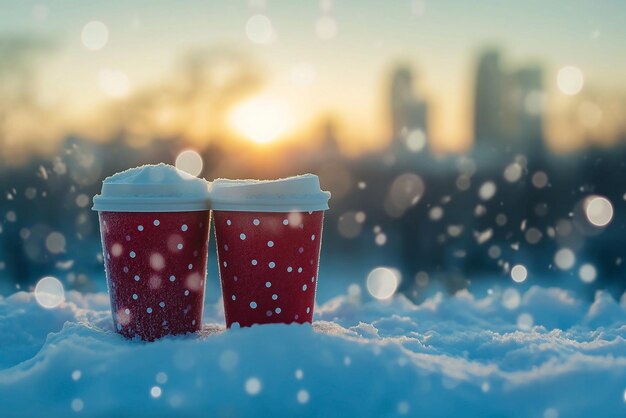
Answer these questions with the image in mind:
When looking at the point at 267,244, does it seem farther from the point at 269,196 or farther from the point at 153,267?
the point at 153,267

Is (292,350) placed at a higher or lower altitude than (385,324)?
higher

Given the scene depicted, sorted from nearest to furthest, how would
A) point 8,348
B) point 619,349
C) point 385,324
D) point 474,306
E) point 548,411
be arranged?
point 548,411
point 619,349
point 8,348
point 385,324
point 474,306

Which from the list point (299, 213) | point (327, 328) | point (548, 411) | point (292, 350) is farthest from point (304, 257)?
point (548, 411)

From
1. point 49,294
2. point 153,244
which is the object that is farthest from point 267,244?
point 49,294

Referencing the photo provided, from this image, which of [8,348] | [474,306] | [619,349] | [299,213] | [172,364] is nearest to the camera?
[172,364]

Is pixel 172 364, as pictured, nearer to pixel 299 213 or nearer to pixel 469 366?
pixel 299 213

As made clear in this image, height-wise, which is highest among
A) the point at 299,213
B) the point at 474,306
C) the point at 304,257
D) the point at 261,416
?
the point at 299,213

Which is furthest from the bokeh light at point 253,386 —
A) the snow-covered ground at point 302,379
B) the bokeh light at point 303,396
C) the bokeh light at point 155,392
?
the bokeh light at point 155,392
